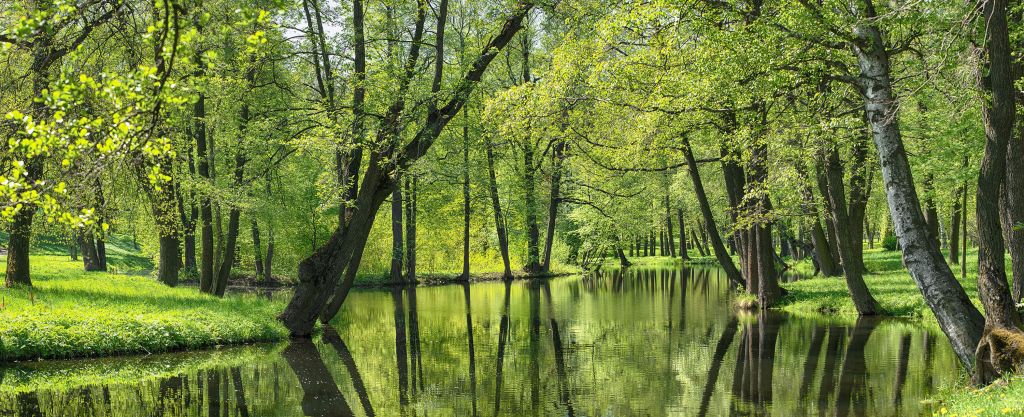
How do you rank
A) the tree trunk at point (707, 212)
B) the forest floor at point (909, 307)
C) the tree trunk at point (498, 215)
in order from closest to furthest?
the forest floor at point (909, 307) < the tree trunk at point (707, 212) < the tree trunk at point (498, 215)

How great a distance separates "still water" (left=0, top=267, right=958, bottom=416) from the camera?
1038 centimetres

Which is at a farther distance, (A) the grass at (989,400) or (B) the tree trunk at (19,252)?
(B) the tree trunk at (19,252)

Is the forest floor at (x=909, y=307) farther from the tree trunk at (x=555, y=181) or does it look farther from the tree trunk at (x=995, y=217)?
the tree trunk at (x=555, y=181)

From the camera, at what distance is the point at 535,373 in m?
12.9

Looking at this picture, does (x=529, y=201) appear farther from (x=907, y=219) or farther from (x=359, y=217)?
(x=907, y=219)

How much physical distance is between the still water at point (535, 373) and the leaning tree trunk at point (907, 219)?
3.81 feet

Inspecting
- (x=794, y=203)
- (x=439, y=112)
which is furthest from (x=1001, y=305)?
(x=439, y=112)

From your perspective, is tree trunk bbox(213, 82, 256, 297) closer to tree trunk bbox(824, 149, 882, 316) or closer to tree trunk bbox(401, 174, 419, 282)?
tree trunk bbox(401, 174, 419, 282)

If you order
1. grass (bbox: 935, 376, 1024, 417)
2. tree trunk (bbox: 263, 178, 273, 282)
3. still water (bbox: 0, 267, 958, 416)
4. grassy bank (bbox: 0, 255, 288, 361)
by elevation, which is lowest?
still water (bbox: 0, 267, 958, 416)

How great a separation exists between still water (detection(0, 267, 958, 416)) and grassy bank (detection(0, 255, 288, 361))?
1.53ft

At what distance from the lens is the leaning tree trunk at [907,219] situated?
974cm

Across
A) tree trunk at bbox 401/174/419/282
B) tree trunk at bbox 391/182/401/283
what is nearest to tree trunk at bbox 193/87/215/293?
tree trunk at bbox 391/182/401/283

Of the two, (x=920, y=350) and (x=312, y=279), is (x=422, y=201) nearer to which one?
(x=312, y=279)

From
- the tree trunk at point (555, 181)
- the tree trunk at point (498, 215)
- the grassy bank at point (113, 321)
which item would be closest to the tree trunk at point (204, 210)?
the grassy bank at point (113, 321)
